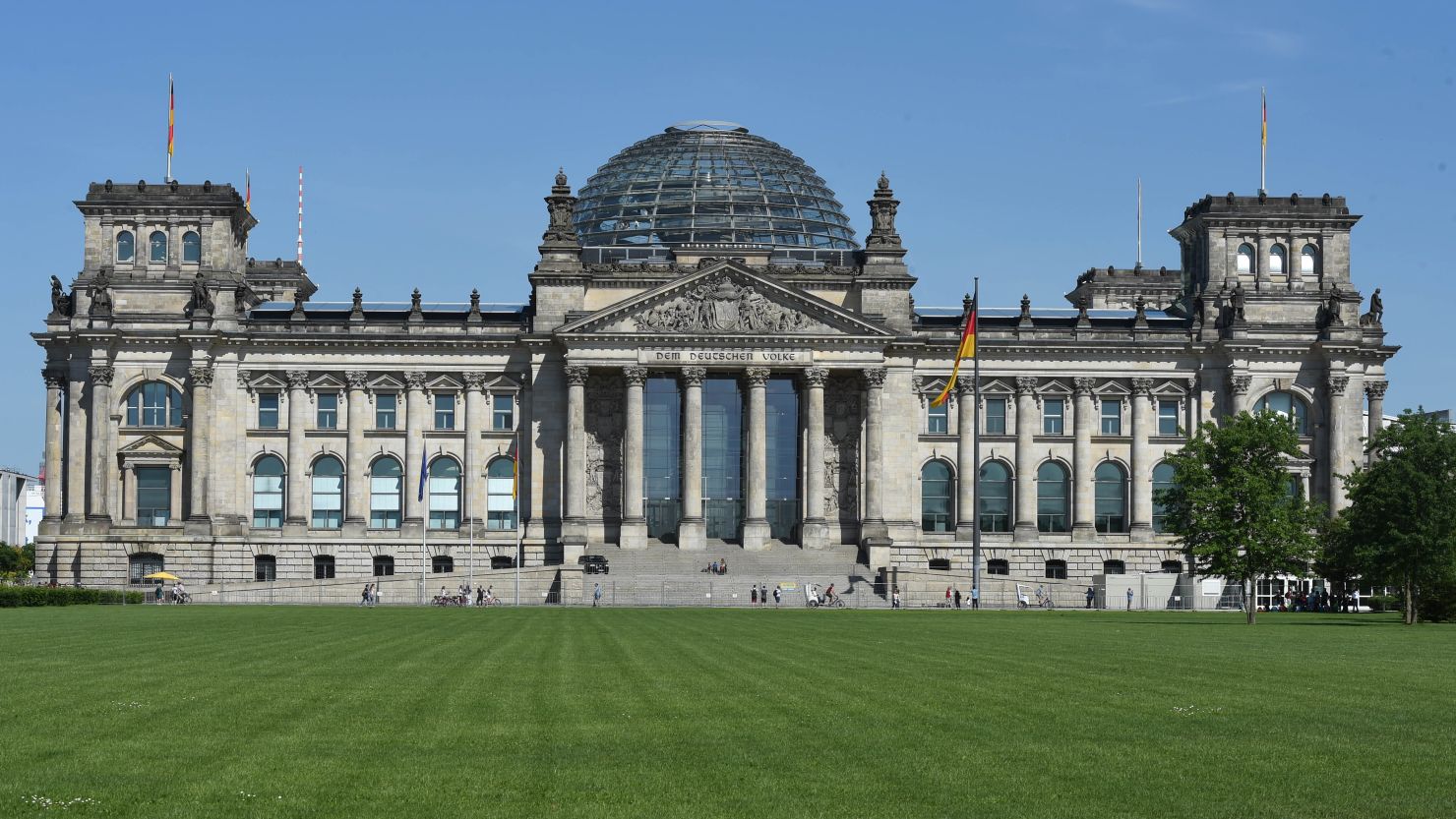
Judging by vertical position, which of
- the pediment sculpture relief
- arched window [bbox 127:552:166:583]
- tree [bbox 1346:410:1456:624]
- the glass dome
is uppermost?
the glass dome

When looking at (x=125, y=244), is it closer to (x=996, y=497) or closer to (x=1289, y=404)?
(x=996, y=497)

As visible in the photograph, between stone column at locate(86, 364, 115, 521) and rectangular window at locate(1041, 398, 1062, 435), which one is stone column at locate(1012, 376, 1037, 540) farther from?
stone column at locate(86, 364, 115, 521)

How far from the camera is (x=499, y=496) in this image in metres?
129

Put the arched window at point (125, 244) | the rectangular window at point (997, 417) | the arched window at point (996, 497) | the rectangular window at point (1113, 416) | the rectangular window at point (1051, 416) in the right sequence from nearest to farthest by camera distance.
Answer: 1. the arched window at point (125, 244)
2. the arched window at point (996, 497)
3. the rectangular window at point (1051, 416)
4. the rectangular window at point (997, 417)
5. the rectangular window at point (1113, 416)

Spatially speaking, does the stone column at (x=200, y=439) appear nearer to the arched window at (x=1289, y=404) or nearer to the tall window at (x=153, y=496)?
the tall window at (x=153, y=496)

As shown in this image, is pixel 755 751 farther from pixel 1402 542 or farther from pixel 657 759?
pixel 1402 542

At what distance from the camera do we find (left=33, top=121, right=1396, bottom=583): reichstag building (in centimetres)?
12394

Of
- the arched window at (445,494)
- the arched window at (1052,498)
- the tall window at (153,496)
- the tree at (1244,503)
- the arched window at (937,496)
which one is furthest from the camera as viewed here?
the arched window at (1052,498)

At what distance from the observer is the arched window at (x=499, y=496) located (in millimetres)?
128375

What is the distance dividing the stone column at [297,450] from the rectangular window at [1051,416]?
1965 inches

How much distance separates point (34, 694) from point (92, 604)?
66.1 m

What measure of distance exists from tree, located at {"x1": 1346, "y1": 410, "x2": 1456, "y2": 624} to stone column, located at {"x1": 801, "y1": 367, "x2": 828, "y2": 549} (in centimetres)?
4312

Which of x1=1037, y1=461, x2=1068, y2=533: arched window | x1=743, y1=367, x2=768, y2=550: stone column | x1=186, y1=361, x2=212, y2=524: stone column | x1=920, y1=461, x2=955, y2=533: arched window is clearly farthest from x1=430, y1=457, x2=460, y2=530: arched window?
x1=1037, y1=461, x2=1068, y2=533: arched window

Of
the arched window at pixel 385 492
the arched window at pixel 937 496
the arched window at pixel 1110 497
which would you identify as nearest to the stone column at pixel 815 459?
the arched window at pixel 937 496
